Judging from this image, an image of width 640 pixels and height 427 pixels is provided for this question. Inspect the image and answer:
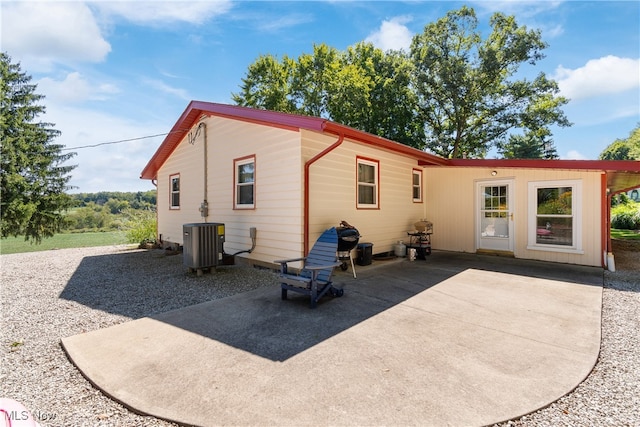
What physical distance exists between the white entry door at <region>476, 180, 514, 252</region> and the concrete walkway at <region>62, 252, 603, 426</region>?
3463 mm

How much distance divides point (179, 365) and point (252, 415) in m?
1.03

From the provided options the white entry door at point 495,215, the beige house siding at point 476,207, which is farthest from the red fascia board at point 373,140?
the white entry door at point 495,215

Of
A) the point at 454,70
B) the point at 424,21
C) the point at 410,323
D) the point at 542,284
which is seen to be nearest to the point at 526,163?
the point at 542,284

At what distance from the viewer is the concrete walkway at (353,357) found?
2.10 meters

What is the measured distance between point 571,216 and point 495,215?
63.7 inches

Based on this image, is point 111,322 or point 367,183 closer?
point 111,322

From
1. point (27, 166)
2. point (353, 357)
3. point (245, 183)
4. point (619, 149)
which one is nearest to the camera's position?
point (353, 357)

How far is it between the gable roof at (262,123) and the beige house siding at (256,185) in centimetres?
31

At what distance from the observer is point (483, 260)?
304 inches

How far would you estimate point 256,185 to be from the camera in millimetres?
6965

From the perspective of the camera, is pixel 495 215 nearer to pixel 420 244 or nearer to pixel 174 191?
pixel 420 244

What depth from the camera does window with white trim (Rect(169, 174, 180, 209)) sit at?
1022cm

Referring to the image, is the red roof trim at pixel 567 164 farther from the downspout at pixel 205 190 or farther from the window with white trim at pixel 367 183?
the downspout at pixel 205 190

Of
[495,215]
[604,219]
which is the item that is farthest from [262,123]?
[604,219]
